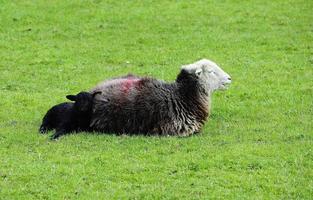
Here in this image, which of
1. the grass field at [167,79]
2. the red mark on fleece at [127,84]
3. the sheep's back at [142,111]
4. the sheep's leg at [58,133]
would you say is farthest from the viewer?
the red mark on fleece at [127,84]

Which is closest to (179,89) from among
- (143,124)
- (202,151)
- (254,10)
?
(143,124)

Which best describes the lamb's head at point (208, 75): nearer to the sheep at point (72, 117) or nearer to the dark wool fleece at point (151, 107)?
the dark wool fleece at point (151, 107)

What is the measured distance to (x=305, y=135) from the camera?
13.9 meters

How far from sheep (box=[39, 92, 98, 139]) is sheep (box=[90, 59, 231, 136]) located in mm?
147

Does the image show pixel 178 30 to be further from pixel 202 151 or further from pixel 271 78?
pixel 202 151

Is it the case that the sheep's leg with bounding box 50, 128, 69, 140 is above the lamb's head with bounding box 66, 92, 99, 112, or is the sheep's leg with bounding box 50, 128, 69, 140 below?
below

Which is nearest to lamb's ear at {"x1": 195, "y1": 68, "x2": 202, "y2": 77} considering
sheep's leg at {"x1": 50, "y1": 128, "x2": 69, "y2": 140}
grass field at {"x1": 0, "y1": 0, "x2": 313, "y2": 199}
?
grass field at {"x1": 0, "y1": 0, "x2": 313, "y2": 199}

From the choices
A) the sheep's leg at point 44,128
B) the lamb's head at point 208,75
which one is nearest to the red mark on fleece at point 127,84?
the lamb's head at point 208,75

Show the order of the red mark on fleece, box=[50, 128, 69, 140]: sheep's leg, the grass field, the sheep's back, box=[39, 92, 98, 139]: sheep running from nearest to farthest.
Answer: the grass field, box=[50, 128, 69, 140]: sheep's leg, the sheep's back, box=[39, 92, 98, 139]: sheep, the red mark on fleece

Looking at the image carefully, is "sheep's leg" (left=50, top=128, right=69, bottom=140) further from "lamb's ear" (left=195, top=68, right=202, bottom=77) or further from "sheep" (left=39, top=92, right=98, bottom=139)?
"lamb's ear" (left=195, top=68, right=202, bottom=77)

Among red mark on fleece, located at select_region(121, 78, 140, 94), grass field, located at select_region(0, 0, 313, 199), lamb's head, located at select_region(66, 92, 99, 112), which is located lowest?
grass field, located at select_region(0, 0, 313, 199)

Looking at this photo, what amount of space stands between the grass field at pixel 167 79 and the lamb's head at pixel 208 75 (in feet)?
2.51

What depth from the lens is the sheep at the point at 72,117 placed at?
1426 cm

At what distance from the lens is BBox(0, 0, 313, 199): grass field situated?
37.5ft
